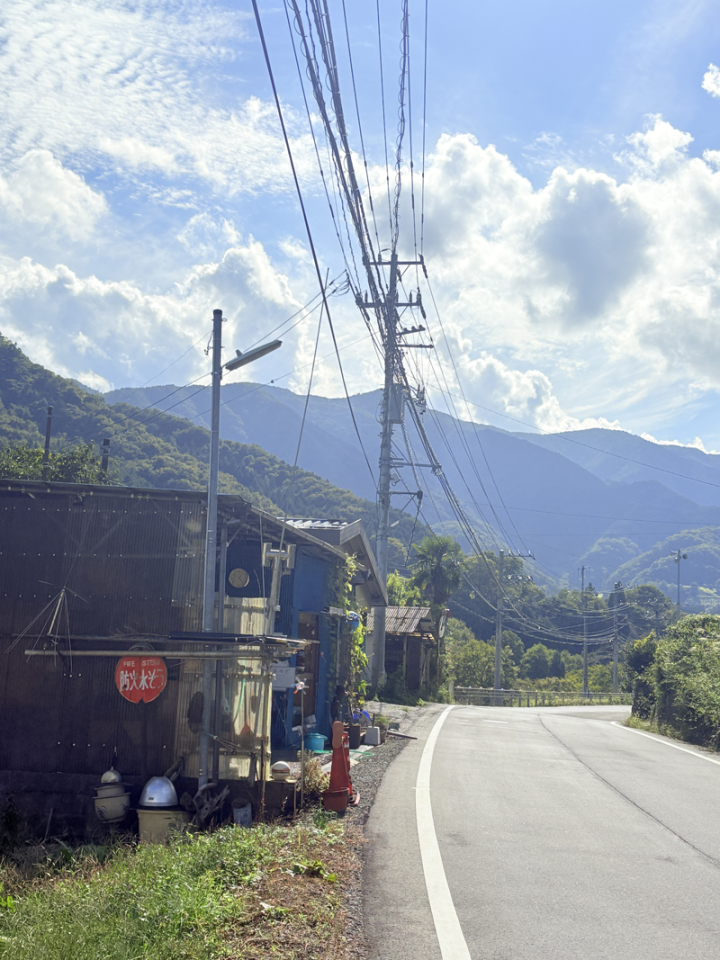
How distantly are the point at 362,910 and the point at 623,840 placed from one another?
3.50m

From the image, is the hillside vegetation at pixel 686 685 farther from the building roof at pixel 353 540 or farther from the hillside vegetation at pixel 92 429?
the hillside vegetation at pixel 92 429

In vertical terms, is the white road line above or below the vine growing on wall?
below

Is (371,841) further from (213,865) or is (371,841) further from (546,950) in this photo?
(546,950)

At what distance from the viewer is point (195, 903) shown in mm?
5258

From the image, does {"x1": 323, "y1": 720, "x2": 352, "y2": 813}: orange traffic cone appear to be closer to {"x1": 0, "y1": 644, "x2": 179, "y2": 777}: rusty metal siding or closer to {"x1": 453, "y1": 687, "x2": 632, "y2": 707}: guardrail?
{"x1": 0, "y1": 644, "x2": 179, "y2": 777}: rusty metal siding

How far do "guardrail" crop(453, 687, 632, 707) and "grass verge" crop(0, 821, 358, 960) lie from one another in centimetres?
3554

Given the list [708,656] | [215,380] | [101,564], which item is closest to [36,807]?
[101,564]

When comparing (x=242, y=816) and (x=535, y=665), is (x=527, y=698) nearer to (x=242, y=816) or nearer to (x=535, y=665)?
(x=535, y=665)

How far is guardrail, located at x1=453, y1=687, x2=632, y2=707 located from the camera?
1716 inches

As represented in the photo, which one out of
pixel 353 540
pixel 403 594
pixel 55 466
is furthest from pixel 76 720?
pixel 403 594

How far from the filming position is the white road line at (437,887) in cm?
502

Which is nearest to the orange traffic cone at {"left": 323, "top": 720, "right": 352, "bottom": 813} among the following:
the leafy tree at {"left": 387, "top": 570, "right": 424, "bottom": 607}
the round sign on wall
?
the round sign on wall

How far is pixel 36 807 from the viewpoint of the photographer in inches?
391

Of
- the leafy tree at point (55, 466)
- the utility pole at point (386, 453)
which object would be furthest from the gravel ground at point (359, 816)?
the leafy tree at point (55, 466)
